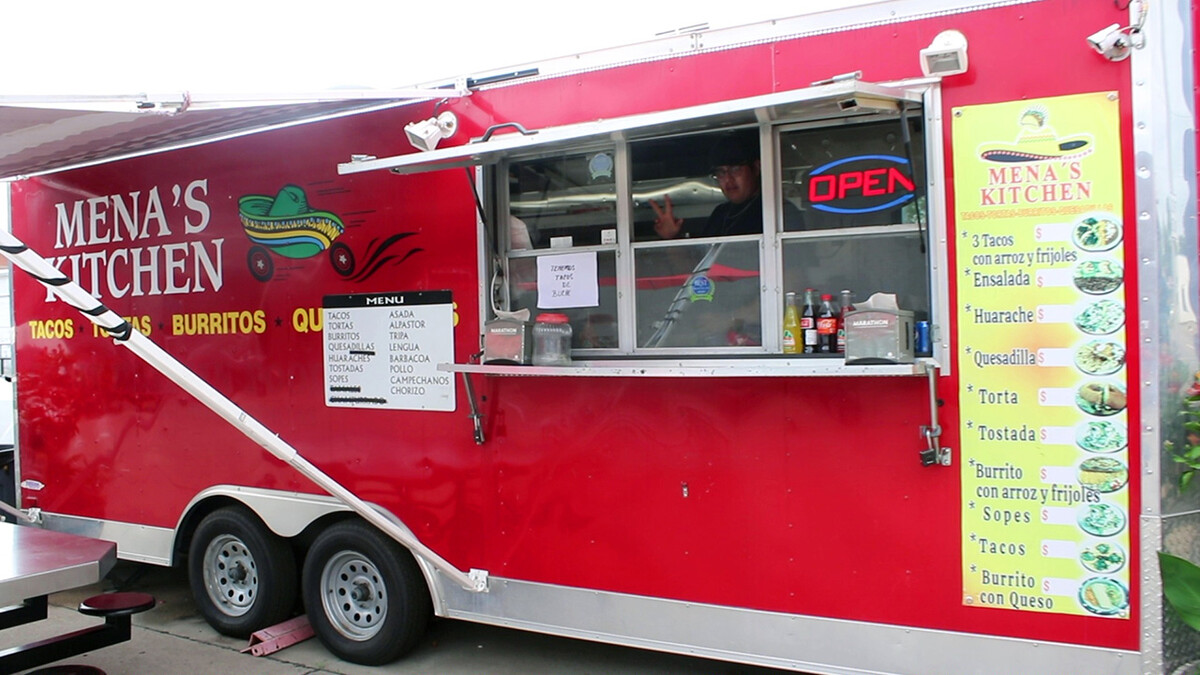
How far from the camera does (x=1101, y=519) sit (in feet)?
11.1

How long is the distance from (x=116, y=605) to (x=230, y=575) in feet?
2.98

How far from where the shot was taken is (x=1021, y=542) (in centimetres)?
349

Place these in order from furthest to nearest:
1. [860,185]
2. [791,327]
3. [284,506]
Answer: [284,506]
[791,327]
[860,185]

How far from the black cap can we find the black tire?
326 cm

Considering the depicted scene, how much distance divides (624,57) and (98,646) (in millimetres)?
3830

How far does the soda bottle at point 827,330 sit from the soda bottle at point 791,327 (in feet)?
0.30

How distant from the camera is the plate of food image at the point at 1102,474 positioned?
335cm

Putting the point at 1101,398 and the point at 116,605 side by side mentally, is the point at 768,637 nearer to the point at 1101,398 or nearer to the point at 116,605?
the point at 1101,398

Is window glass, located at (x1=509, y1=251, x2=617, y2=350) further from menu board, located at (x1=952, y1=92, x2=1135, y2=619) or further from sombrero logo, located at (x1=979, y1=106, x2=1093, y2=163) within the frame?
sombrero logo, located at (x1=979, y1=106, x2=1093, y2=163)

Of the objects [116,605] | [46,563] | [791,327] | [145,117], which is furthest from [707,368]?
[116,605]

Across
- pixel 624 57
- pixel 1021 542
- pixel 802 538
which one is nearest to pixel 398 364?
pixel 624 57

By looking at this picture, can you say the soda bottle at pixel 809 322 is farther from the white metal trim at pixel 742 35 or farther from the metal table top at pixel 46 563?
the metal table top at pixel 46 563

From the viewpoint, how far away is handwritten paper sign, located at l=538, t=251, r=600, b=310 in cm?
436

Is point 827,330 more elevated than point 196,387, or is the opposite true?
point 827,330
